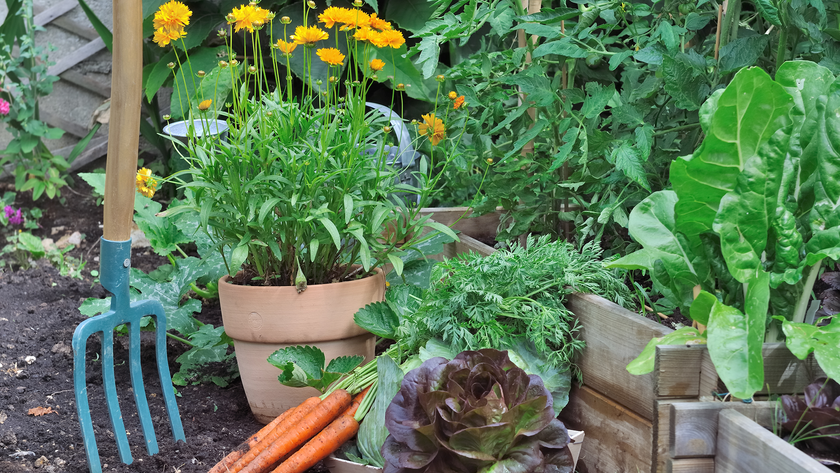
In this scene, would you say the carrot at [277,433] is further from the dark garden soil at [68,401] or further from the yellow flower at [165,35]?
the yellow flower at [165,35]

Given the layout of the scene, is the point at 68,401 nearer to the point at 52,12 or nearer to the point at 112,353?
the point at 112,353

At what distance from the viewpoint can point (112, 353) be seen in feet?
4.36

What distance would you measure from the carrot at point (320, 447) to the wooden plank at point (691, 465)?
25.3 inches

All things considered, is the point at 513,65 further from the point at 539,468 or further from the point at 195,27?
the point at 195,27

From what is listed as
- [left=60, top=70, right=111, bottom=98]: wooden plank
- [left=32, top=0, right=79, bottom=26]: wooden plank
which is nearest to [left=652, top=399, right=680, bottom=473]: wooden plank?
[left=60, top=70, right=111, bottom=98]: wooden plank

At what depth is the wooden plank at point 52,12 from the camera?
12.2 ft

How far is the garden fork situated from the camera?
4.12ft

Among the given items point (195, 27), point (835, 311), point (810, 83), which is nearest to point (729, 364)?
point (835, 311)

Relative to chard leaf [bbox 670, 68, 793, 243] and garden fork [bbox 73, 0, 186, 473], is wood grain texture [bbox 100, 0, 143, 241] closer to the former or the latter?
garden fork [bbox 73, 0, 186, 473]

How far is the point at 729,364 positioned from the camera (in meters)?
0.79

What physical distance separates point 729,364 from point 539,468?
381 millimetres

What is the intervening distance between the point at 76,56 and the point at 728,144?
3.85m

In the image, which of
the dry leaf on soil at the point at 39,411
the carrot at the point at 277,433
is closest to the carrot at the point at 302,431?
the carrot at the point at 277,433

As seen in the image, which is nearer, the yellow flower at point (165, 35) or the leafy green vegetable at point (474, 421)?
the leafy green vegetable at point (474, 421)
